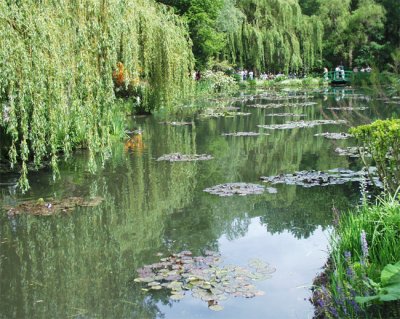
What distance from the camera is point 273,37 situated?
37594 millimetres

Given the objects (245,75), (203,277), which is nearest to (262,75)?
(245,75)

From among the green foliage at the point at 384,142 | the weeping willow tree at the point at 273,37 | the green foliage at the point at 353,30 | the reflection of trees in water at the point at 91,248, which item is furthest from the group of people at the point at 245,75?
the green foliage at the point at 384,142

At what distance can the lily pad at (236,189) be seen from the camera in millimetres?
7755

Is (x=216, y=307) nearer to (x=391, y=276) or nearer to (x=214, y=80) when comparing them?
(x=391, y=276)

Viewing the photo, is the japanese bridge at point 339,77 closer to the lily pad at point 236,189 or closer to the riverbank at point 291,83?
the riverbank at point 291,83

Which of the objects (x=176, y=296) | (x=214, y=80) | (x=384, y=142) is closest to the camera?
(x=176, y=296)

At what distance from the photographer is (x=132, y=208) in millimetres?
7266

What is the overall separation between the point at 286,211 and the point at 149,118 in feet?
43.7

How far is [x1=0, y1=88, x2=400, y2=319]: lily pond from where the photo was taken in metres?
4.33

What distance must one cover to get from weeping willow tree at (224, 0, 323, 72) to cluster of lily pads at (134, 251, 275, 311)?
33.2m

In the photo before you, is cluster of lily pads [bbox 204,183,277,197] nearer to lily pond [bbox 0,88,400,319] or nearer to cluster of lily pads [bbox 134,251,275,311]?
lily pond [bbox 0,88,400,319]

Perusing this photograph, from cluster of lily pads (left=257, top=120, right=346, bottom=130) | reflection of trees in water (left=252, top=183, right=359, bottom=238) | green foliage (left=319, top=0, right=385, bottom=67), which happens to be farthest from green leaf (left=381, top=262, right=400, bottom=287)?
green foliage (left=319, top=0, right=385, bottom=67)

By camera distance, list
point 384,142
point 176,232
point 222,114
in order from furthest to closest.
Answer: point 222,114 < point 176,232 < point 384,142

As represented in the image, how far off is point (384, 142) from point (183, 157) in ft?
20.4
